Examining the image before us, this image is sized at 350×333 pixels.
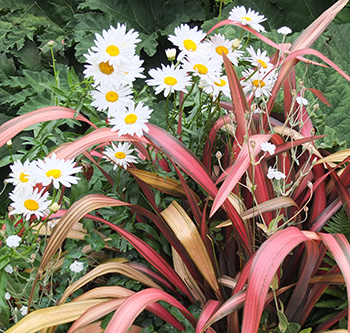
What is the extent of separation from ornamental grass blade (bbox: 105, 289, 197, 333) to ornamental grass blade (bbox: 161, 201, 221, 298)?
12 centimetres

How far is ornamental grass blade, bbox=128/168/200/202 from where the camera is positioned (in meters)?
1.23

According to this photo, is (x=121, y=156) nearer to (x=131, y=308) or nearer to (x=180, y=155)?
(x=180, y=155)

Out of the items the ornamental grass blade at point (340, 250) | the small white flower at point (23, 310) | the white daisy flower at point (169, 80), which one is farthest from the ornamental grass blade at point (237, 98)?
the small white flower at point (23, 310)

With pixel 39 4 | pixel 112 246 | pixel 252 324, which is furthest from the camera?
pixel 39 4

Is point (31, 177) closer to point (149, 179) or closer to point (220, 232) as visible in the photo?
point (149, 179)

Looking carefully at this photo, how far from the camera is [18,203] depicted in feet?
3.50

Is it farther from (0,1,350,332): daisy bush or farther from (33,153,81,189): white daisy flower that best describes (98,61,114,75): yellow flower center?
(33,153,81,189): white daisy flower

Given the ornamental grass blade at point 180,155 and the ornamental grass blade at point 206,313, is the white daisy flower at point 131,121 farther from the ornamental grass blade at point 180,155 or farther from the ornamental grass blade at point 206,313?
the ornamental grass blade at point 206,313

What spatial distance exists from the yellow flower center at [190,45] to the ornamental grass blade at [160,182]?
33 centimetres

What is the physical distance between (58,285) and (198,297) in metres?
0.42

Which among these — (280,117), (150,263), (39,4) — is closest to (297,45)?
(280,117)

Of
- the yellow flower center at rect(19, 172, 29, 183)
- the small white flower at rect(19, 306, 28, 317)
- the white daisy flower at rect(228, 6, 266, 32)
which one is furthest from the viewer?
the white daisy flower at rect(228, 6, 266, 32)

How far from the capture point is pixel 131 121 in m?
1.12

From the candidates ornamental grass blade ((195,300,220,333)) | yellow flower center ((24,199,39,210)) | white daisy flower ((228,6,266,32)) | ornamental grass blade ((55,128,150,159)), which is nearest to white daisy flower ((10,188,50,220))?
yellow flower center ((24,199,39,210))
